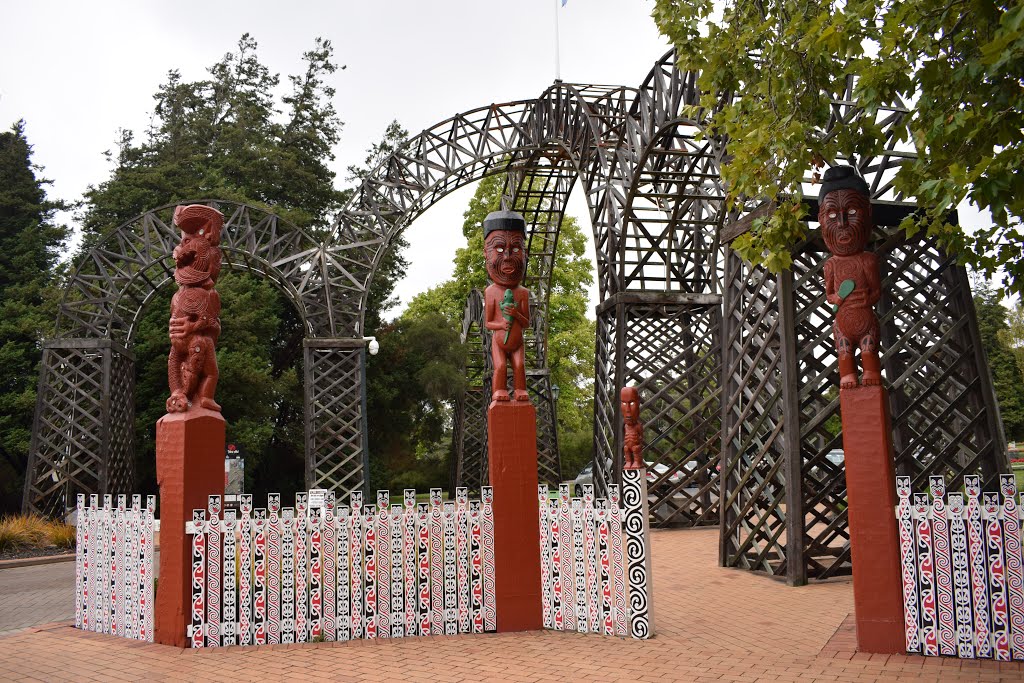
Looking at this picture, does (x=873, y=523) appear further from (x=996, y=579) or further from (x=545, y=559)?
(x=545, y=559)

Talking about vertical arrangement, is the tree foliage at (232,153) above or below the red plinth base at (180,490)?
above

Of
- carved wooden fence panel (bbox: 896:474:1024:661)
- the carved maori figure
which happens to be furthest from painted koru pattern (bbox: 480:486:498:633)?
carved wooden fence panel (bbox: 896:474:1024:661)

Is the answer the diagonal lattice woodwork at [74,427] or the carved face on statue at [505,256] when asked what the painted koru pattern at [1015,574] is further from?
the diagonal lattice woodwork at [74,427]

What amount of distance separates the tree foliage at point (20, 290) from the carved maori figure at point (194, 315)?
1563 cm

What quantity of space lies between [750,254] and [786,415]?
2622 mm

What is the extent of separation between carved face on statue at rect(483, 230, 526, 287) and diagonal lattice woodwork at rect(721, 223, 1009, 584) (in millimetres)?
2756

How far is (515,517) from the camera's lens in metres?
6.74

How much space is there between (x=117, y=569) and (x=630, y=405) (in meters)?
7.11

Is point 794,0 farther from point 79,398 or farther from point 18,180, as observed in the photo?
point 18,180

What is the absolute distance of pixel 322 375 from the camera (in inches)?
701

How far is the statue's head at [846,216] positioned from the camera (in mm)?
6055

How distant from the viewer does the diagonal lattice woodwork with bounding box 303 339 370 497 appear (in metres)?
17.4

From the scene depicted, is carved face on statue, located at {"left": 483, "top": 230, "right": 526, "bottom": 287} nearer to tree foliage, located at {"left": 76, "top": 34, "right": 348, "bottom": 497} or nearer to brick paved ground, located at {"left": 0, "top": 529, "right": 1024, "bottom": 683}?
brick paved ground, located at {"left": 0, "top": 529, "right": 1024, "bottom": 683}

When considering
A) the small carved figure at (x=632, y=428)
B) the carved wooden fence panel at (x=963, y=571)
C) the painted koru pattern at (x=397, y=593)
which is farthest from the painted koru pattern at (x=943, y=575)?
the small carved figure at (x=632, y=428)
